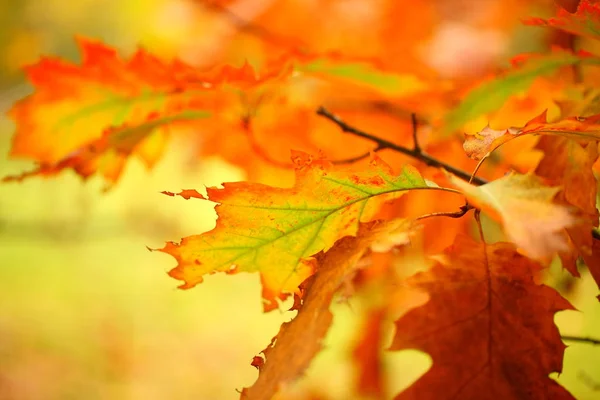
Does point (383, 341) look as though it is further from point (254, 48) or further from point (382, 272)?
point (254, 48)

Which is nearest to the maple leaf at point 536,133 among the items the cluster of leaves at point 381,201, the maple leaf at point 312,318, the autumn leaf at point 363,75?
the cluster of leaves at point 381,201

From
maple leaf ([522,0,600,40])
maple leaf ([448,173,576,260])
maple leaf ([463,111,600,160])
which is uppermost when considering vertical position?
maple leaf ([522,0,600,40])

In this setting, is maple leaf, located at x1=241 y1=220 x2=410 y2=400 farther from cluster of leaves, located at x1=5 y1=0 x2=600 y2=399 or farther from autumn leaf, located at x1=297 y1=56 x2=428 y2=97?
autumn leaf, located at x1=297 y1=56 x2=428 y2=97

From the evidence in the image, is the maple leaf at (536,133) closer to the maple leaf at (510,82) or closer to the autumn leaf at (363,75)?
the maple leaf at (510,82)

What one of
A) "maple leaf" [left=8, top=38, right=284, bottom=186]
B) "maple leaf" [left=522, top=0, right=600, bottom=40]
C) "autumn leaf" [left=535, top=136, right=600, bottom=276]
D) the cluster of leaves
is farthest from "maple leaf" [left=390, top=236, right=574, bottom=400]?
"maple leaf" [left=8, top=38, right=284, bottom=186]

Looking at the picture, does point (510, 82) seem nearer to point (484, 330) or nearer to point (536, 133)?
point (536, 133)

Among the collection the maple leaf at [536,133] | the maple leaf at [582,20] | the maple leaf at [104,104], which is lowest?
the maple leaf at [104,104]

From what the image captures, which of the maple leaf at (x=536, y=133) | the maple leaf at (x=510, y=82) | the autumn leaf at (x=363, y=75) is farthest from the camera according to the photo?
the autumn leaf at (x=363, y=75)

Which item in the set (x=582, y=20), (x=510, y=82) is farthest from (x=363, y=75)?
(x=582, y=20)
